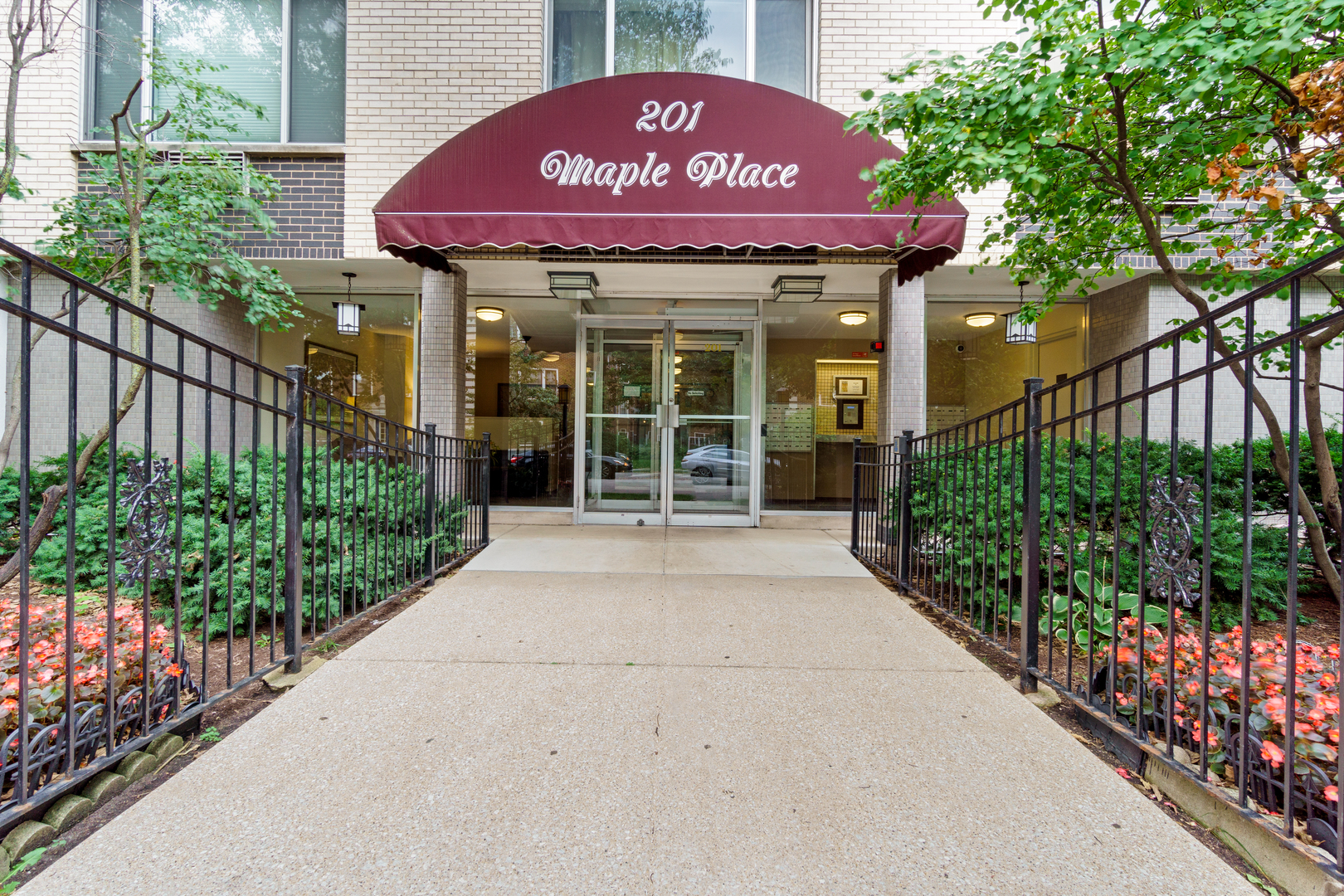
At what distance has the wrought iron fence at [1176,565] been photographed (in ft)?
5.80

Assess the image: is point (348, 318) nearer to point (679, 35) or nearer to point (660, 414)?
point (660, 414)

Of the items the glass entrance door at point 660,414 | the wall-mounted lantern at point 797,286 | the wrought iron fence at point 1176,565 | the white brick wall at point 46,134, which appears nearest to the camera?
the wrought iron fence at point 1176,565

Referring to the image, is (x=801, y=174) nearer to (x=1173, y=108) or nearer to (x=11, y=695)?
(x=1173, y=108)

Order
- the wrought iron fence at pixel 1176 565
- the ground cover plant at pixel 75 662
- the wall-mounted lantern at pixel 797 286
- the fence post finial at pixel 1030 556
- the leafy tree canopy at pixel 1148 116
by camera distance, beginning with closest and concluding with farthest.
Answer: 1. the wrought iron fence at pixel 1176 565
2. the ground cover plant at pixel 75 662
3. the leafy tree canopy at pixel 1148 116
4. the fence post finial at pixel 1030 556
5. the wall-mounted lantern at pixel 797 286

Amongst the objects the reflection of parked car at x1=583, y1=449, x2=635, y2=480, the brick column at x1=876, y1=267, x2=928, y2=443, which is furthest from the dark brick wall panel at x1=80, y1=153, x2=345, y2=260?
the brick column at x1=876, y1=267, x2=928, y2=443

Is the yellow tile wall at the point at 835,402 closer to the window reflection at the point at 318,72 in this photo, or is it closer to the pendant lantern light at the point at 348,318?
the pendant lantern light at the point at 348,318

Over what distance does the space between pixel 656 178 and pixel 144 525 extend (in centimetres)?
384

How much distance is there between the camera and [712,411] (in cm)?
755

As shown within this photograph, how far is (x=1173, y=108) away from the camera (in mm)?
2916

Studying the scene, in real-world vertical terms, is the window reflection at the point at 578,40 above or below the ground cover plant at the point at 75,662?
above

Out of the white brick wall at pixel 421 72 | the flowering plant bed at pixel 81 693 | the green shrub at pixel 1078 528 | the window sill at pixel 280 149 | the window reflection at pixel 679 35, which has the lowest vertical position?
the flowering plant bed at pixel 81 693

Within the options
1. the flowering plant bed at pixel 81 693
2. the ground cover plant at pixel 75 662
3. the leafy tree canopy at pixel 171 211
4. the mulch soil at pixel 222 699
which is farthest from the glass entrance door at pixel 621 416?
the flowering plant bed at pixel 81 693

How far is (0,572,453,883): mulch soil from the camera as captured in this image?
6.03ft

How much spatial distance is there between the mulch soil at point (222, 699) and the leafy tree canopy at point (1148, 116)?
371 centimetres
